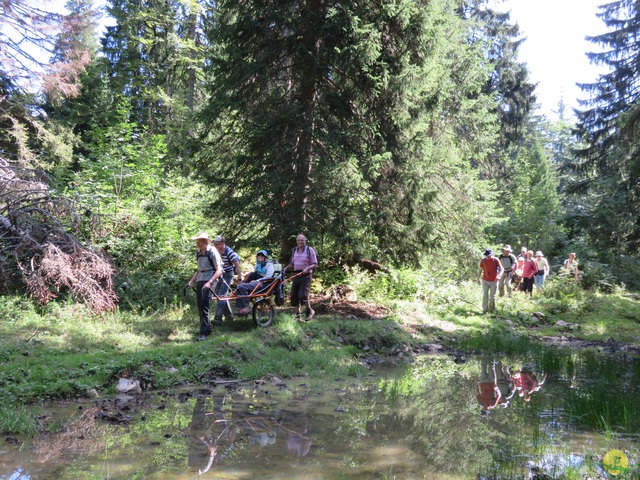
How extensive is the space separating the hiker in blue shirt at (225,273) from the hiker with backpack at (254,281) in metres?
0.23

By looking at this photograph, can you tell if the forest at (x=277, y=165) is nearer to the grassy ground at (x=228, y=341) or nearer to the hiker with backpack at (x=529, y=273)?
the grassy ground at (x=228, y=341)

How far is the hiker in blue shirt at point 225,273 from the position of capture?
10672 millimetres

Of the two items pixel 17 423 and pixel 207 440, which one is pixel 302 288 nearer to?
pixel 207 440

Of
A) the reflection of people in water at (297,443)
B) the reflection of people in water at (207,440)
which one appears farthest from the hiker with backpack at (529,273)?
the reflection of people in water at (207,440)

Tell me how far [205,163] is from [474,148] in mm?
10740

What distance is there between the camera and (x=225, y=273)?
36.3ft

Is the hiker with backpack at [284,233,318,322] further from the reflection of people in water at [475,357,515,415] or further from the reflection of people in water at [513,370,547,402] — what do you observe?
the reflection of people in water at [513,370,547,402]

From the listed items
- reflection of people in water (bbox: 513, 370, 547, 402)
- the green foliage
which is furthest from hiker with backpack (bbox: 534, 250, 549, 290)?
the green foliage

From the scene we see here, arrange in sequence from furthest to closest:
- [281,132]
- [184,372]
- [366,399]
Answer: [281,132] → [184,372] → [366,399]

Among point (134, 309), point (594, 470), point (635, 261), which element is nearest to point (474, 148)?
point (635, 261)

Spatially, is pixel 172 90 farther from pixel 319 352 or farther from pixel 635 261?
pixel 635 261

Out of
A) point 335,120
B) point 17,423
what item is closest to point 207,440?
point 17,423

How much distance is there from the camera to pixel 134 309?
440 inches
